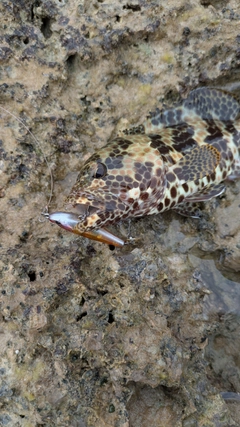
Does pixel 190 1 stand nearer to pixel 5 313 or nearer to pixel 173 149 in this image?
pixel 173 149

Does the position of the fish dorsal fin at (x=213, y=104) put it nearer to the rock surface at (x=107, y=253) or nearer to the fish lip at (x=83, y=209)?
the rock surface at (x=107, y=253)

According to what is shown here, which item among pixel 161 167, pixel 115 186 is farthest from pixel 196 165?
pixel 115 186

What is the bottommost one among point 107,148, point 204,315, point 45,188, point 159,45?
point 204,315

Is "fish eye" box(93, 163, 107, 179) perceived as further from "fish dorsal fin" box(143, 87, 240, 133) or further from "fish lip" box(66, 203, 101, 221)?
"fish dorsal fin" box(143, 87, 240, 133)

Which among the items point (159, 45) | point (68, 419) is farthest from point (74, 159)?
point (68, 419)

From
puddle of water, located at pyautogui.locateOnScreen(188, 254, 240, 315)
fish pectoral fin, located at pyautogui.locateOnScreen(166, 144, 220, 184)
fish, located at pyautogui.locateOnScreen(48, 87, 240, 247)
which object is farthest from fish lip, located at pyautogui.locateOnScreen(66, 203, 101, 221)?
puddle of water, located at pyautogui.locateOnScreen(188, 254, 240, 315)

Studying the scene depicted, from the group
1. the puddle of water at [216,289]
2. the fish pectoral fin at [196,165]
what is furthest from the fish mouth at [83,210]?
the puddle of water at [216,289]

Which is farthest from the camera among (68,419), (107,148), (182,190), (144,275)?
(182,190)
